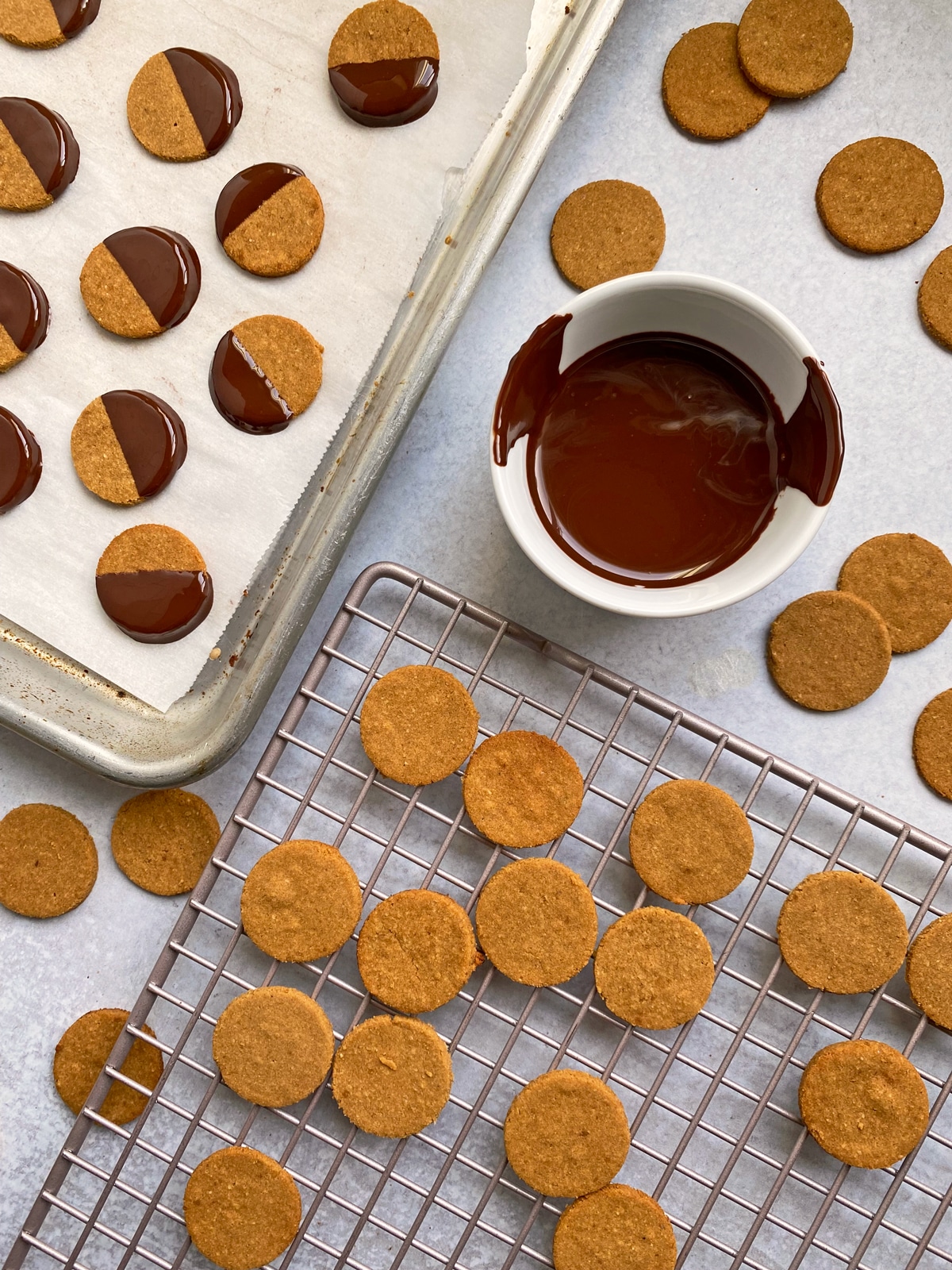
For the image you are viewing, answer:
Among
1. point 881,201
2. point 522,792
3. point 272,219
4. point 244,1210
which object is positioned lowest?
point 244,1210

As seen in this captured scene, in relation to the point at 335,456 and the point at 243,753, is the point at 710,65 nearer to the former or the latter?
the point at 335,456

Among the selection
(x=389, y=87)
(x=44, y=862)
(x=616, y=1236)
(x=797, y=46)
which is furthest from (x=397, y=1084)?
(x=797, y=46)

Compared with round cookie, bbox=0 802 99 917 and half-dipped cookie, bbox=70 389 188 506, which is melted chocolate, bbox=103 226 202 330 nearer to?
half-dipped cookie, bbox=70 389 188 506

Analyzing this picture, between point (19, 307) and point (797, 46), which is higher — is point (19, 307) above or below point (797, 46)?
below

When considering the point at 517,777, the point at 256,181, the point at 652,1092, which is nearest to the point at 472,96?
the point at 256,181

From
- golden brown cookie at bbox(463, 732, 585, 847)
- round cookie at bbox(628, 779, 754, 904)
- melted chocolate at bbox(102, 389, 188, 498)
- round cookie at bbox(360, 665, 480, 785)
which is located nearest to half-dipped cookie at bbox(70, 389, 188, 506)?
melted chocolate at bbox(102, 389, 188, 498)

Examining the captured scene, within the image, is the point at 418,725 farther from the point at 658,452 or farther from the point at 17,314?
the point at 17,314

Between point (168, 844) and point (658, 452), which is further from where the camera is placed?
point (168, 844)
